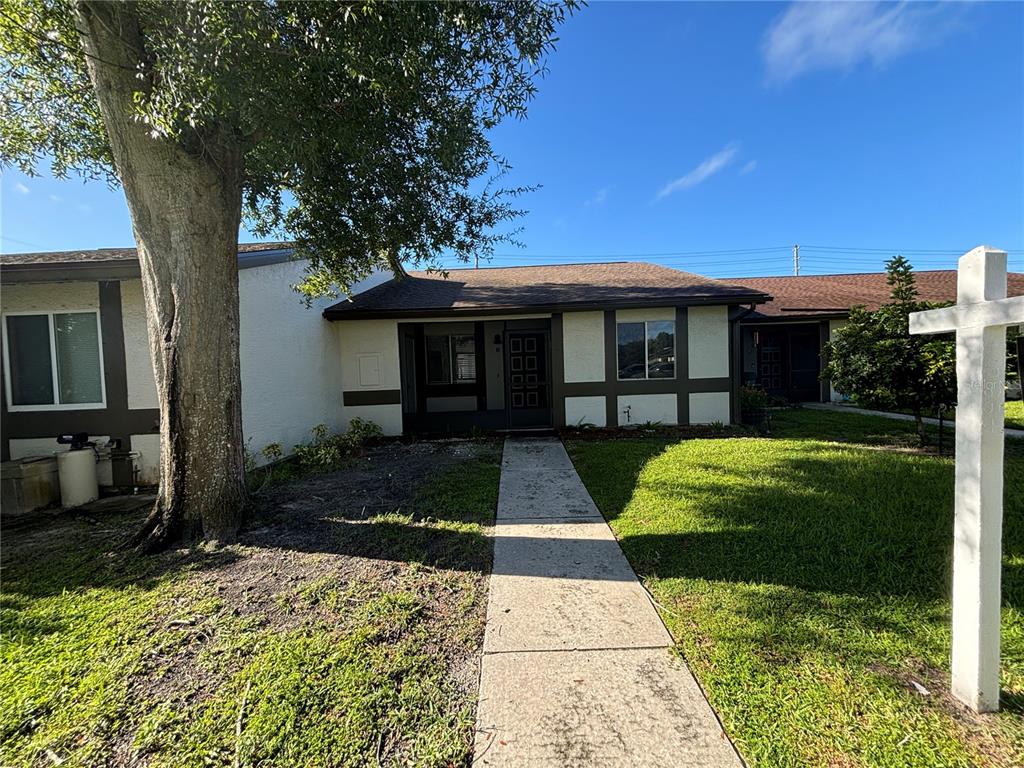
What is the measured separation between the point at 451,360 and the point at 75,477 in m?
8.10

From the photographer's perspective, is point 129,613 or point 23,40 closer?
point 129,613

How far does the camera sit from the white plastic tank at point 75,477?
5820 millimetres

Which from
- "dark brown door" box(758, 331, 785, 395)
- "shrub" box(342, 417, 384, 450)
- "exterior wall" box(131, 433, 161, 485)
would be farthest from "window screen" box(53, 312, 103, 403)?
"dark brown door" box(758, 331, 785, 395)

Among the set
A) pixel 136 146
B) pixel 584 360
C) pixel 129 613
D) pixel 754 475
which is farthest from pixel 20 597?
pixel 584 360

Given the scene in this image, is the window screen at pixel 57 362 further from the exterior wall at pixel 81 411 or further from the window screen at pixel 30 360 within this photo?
the exterior wall at pixel 81 411

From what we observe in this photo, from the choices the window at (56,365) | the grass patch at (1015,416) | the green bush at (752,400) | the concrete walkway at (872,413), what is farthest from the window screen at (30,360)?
the grass patch at (1015,416)

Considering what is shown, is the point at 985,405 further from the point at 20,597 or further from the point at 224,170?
the point at 20,597

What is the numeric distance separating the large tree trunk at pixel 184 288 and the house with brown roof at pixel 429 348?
7.31 ft

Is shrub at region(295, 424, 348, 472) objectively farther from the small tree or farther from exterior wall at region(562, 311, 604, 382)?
the small tree

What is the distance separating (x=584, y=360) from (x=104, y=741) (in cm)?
873

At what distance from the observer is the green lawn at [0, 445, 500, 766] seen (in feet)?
6.58

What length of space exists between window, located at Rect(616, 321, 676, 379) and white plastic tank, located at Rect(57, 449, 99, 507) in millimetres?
8860

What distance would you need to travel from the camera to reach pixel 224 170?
13.9 feet

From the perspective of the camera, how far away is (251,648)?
2.62 metres
